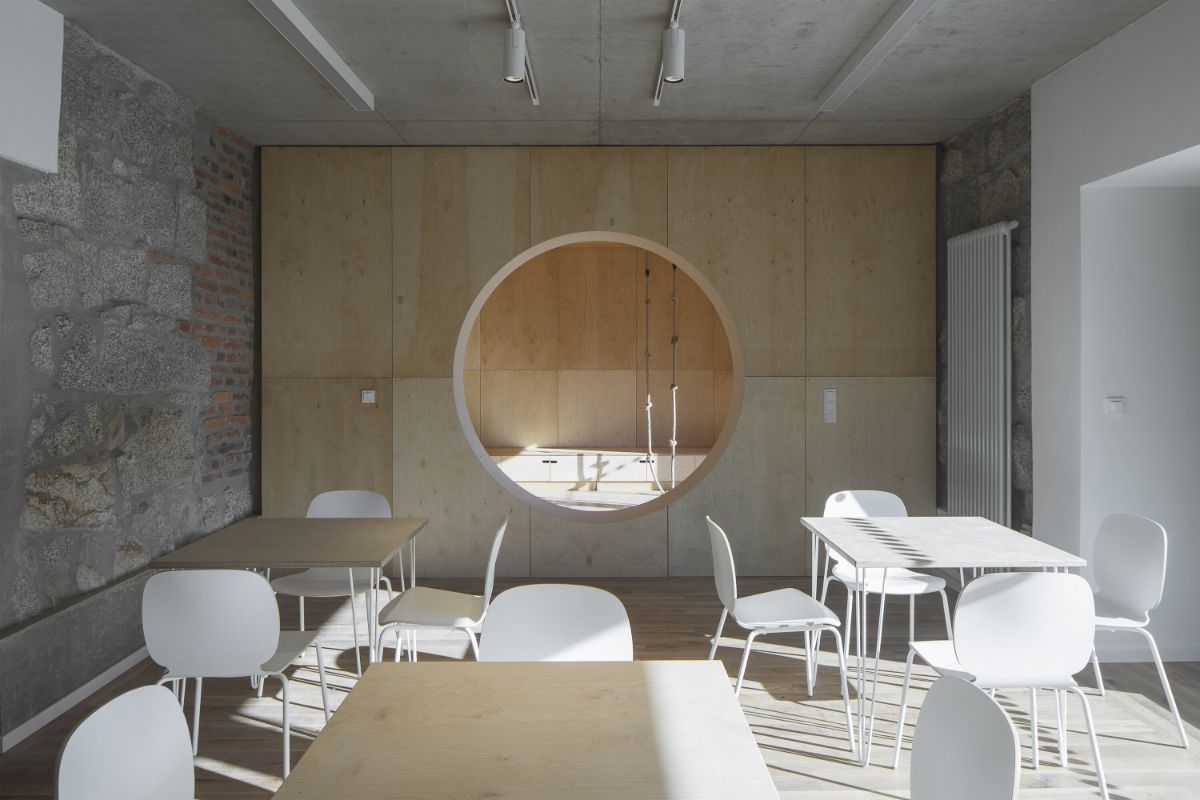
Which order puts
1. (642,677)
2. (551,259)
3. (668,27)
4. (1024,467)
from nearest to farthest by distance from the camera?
(642,677) → (668,27) → (1024,467) → (551,259)

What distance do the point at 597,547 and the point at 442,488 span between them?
1.15 m

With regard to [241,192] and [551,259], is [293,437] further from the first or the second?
[551,259]

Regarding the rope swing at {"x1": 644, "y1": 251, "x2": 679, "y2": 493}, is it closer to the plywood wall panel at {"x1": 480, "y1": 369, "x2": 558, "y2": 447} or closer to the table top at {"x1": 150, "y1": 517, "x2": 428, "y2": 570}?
the plywood wall panel at {"x1": 480, "y1": 369, "x2": 558, "y2": 447}

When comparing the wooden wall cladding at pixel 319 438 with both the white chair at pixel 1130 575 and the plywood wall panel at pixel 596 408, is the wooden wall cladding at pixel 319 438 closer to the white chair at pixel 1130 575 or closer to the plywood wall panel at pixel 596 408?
the white chair at pixel 1130 575

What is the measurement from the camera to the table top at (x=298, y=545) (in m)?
3.26

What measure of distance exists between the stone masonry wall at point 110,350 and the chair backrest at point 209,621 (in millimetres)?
977

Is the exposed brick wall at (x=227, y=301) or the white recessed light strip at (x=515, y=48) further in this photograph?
the exposed brick wall at (x=227, y=301)

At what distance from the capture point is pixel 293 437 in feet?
19.2

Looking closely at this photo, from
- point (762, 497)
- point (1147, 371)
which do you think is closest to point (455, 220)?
point (762, 497)

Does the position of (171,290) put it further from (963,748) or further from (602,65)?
(963,748)

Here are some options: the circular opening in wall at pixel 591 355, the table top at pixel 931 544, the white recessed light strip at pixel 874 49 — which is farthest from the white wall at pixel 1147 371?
the circular opening in wall at pixel 591 355

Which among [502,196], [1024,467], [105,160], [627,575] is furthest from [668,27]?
[627,575]

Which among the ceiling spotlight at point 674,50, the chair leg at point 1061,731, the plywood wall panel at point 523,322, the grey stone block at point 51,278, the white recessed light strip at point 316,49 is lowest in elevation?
the chair leg at point 1061,731

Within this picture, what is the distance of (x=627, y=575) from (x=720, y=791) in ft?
14.3
